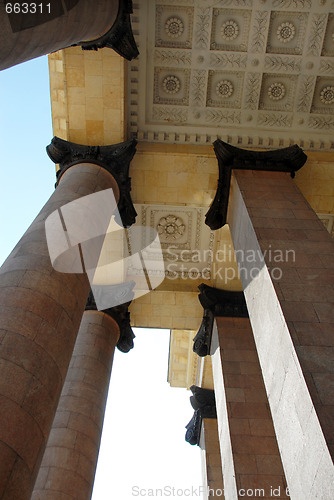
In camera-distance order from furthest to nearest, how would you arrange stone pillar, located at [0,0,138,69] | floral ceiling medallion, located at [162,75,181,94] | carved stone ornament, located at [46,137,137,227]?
floral ceiling medallion, located at [162,75,181,94]
carved stone ornament, located at [46,137,137,227]
stone pillar, located at [0,0,138,69]

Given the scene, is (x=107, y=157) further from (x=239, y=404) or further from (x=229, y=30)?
(x=239, y=404)

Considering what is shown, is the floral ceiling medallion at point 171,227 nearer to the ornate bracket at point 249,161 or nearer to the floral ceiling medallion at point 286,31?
the ornate bracket at point 249,161

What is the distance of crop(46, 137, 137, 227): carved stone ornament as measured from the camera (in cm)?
1120

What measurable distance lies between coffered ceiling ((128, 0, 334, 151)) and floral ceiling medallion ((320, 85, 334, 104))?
0.03 meters

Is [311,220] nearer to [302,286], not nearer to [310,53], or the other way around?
[302,286]

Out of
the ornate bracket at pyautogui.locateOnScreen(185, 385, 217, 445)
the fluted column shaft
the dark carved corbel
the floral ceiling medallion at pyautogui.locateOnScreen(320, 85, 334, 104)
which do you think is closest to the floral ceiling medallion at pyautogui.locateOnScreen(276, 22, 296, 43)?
the floral ceiling medallion at pyautogui.locateOnScreen(320, 85, 334, 104)

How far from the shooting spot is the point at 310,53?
41.2 feet

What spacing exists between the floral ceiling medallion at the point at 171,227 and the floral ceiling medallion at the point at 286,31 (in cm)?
669

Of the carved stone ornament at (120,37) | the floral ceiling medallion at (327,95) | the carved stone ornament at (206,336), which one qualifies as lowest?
the carved stone ornament at (206,336)

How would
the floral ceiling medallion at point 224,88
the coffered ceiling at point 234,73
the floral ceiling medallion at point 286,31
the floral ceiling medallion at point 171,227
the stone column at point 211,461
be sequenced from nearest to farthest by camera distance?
the coffered ceiling at point 234,73 → the floral ceiling medallion at point 286,31 → the floral ceiling medallion at point 224,88 → the stone column at point 211,461 → the floral ceiling medallion at point 171,227

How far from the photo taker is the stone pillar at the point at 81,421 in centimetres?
919

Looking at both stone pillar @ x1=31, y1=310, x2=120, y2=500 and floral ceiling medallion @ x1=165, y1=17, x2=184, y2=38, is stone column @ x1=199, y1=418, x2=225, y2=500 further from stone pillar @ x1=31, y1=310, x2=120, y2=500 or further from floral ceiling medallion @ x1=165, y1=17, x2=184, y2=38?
floral ceiling medallion @ x1=165, y1=17, x2=184, y2=38

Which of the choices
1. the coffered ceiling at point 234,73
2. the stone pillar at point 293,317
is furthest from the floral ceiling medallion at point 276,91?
the stone pillar at point 293,317

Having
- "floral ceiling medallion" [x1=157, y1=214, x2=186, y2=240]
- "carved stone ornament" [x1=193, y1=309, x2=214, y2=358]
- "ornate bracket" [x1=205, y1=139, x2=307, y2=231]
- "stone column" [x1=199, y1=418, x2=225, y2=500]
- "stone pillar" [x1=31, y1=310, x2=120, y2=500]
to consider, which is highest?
"ornate bracket" [x1=205, y1=139, x2=307, y2=231]
